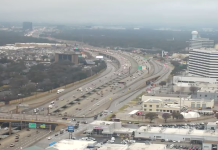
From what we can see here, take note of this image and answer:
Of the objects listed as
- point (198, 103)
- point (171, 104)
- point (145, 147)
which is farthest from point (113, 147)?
point (198, 103)

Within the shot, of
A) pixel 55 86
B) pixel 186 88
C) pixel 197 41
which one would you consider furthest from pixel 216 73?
pixel 197 41

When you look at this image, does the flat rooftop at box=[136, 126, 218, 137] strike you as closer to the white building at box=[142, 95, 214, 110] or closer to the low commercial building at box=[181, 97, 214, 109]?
the white building at box=[142, 95, 214, 110]

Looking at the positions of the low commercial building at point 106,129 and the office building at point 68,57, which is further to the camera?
the office building at point 68,57

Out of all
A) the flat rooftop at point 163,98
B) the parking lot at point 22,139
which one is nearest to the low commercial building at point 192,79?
the flat rooftop at point 163,98

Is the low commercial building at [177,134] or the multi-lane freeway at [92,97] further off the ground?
the low commercial building at [177,134]

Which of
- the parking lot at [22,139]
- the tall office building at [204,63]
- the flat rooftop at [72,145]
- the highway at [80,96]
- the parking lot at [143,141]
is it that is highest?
the tall office building at [204,63]

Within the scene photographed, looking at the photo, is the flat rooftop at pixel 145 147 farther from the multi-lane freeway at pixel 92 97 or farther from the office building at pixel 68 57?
the office building at pixel 68 57

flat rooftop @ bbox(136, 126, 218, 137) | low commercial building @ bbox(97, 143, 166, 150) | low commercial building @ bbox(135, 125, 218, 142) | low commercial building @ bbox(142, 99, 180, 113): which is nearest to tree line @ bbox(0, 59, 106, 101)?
low commercial building @ bbox(142, 99, 180, 113)

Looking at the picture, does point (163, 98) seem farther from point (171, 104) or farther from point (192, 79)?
point (192, 79)
